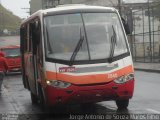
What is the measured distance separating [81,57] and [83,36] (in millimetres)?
611

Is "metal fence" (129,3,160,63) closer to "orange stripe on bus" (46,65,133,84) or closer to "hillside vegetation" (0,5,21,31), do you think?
Result: "orange stripe on bus" (46,65,133,84)

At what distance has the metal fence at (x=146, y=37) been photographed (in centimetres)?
4150

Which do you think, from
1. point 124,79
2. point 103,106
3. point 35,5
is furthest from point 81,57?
point 35,5

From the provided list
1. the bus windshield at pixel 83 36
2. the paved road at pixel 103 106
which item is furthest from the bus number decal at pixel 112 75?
the paved road at pixel 103 106

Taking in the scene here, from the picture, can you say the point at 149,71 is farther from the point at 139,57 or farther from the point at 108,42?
the point at 108,42

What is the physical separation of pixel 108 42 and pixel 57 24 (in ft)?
4.11

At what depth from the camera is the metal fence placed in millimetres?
41500

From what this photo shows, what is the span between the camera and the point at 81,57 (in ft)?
38.0

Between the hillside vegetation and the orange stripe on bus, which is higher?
the orange stripe on bus

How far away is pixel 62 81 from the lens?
11250 mm

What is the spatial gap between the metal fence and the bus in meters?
27.7

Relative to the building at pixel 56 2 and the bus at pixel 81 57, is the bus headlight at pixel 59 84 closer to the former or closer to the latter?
the bus at pixel 81 57

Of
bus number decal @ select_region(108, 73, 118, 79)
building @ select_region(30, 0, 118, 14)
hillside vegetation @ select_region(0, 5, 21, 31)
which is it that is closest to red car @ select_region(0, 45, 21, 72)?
bus number decal @ select_region(108, 73, 118, 79)

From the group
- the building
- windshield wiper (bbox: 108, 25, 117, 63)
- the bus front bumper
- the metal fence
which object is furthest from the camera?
the building
